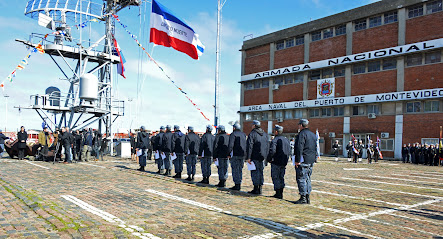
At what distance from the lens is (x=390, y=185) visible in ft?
39.3

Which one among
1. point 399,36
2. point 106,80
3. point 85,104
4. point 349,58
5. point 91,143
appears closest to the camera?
point 91,143

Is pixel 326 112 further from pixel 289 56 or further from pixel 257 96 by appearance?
pixel 257 96

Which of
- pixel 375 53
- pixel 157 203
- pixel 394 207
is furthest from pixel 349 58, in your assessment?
pixel 157 203

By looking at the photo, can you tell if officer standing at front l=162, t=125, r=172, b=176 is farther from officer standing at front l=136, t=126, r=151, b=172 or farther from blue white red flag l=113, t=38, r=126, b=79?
blue white red flag l=113, t=38, r=126, b=79

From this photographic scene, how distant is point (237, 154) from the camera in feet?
33.0

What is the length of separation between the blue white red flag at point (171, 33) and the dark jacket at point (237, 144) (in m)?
9.13

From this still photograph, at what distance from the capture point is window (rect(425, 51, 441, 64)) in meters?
31.0

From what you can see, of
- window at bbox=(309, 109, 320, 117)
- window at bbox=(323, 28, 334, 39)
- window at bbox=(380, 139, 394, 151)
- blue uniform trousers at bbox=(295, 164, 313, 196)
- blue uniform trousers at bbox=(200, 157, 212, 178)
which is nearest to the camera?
blue uniform trousers at bbox=(295, 164, 313, 196)

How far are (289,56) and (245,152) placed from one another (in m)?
36.2

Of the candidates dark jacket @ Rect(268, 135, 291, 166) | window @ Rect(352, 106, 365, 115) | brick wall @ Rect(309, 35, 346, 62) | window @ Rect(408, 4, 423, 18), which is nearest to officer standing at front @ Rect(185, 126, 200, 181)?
dark jacket @ Rect(268, 135, 291, 166)

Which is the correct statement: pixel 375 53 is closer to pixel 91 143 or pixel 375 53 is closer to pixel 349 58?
pixel 349 58

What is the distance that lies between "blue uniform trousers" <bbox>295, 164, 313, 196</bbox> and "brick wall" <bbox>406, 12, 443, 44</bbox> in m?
29.8

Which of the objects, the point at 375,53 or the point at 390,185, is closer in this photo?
the point at 390,185

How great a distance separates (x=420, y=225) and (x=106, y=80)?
2708 centimetres
